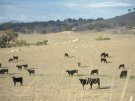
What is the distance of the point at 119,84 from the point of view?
956 inches

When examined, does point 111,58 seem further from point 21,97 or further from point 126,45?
point 21,97

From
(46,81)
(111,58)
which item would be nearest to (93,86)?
(46,81)

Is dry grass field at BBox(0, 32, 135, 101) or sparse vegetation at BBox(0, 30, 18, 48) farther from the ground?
dry grass field at BBox(0, 32, 135, 101)

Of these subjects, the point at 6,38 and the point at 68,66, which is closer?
the point at 68,66

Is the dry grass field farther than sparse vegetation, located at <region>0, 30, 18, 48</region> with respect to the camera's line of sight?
No

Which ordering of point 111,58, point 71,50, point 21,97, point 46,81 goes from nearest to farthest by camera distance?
1. point 21,97
2. point 46,81
3. point 111,58
4. point 71,50

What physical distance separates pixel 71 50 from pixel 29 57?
7129mm

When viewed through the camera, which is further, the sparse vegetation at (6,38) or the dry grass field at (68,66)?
the sparse vegetation at (6,38)

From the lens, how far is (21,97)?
1892 centimetres

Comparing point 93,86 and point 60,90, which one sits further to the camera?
point 93,86

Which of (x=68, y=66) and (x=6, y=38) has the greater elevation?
(x=68, y=66)

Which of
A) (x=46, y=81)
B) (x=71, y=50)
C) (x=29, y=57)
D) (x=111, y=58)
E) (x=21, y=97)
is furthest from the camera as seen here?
(x=71, y=50)

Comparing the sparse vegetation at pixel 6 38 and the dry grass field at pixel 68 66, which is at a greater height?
the dry grass field at pixel 68 66

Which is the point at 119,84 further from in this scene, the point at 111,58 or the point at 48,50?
the point at 48,50
